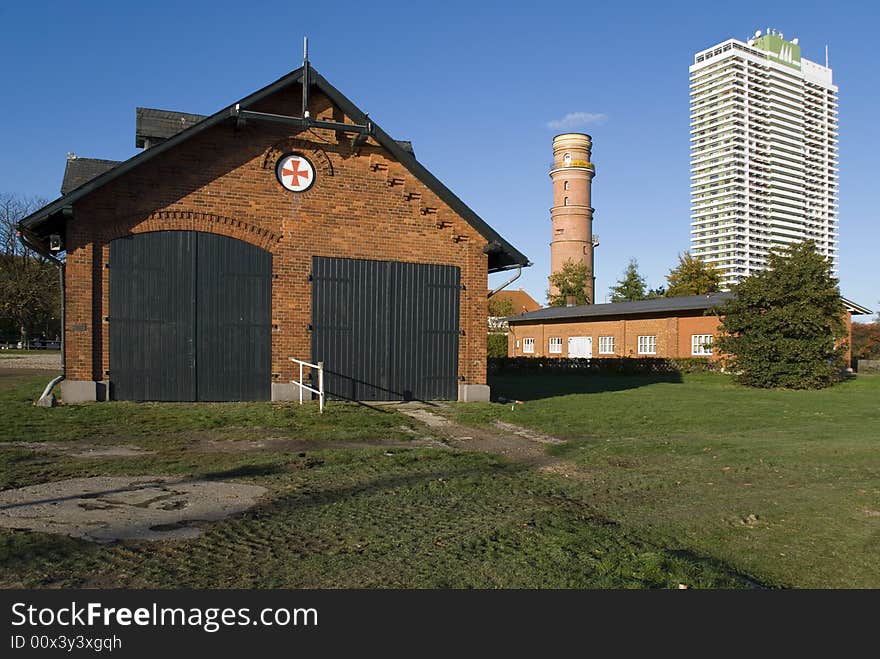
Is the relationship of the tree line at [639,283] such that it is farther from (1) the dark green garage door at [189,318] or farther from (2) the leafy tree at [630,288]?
(1) the dark green garage door at [189,318]

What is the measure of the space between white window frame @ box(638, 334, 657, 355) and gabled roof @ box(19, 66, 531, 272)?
25.7 metres

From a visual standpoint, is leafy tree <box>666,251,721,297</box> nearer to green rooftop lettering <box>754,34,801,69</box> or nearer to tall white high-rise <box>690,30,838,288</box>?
tall white high-rise <box>690,30,838,288</box>

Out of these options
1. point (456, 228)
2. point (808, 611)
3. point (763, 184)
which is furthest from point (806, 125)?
point (808, 611)

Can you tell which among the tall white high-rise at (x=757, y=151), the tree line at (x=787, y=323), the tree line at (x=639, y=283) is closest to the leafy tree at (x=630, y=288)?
the tree line at (x=639, y=283)

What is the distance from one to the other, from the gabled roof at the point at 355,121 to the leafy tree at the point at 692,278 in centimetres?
4717

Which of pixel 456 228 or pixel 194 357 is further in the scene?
pixel 456 228

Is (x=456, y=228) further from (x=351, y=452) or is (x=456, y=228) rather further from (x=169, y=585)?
(x=169, y=585)

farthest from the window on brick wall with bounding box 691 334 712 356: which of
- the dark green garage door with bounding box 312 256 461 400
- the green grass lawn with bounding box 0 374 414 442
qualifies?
the green grass lawn with bounding box 0 374 414 442

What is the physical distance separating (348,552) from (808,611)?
2.97 meters

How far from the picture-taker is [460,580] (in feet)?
14.8

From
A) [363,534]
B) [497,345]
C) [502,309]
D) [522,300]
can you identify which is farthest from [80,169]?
[522,300]

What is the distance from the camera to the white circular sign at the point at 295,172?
15.4m

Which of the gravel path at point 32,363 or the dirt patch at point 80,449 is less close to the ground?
the gravel path at point 32,363

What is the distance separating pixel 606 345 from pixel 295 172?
33008 millimetres
